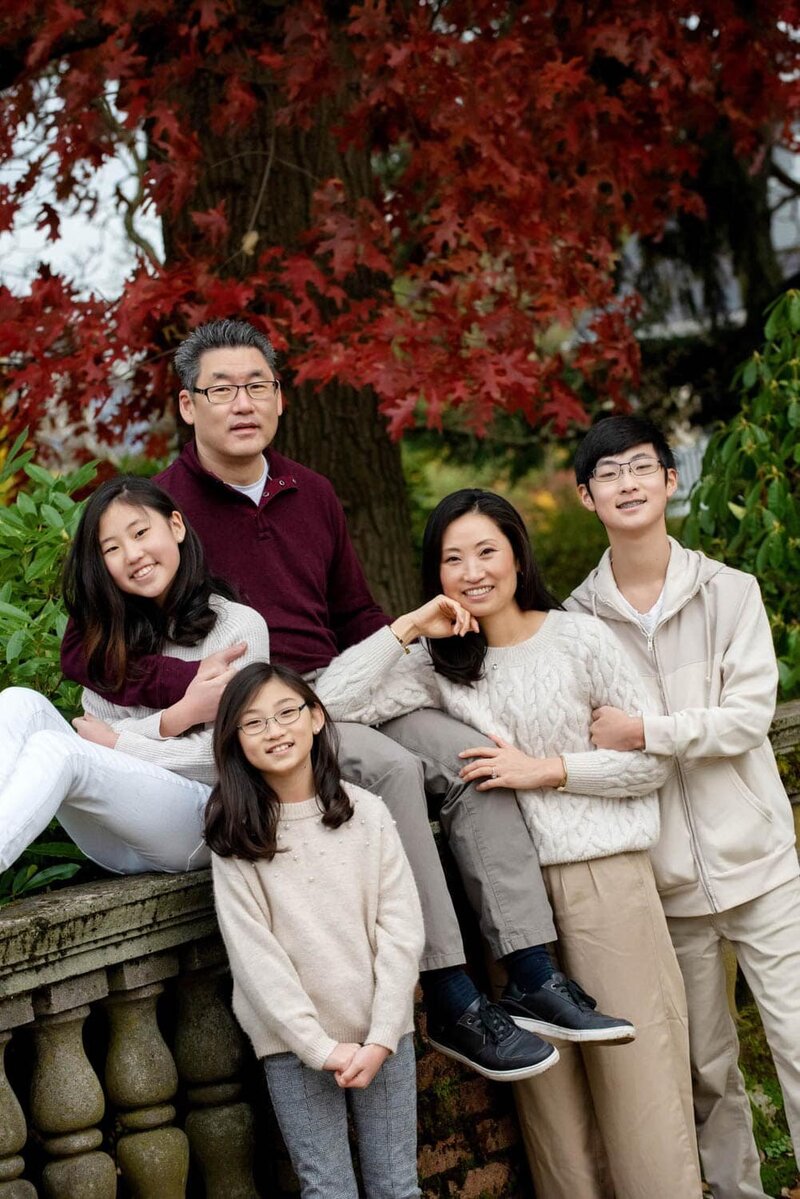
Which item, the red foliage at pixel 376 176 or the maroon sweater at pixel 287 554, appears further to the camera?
the red foliage at pixel 376 176

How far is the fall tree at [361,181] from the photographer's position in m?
4.44

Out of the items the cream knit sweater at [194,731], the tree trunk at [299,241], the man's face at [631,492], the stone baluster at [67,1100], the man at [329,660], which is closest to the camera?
the stone baluster at [67,1100]

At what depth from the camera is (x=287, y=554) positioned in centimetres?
352

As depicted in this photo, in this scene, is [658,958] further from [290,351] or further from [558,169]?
[558,169]

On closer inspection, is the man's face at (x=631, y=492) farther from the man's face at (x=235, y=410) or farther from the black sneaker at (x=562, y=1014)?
the black sneaker at (x=562, y=1014)

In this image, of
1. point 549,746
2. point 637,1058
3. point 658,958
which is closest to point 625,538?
point 549,746

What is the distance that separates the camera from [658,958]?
3.14 meters

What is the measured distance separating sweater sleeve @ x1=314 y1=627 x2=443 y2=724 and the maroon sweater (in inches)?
8.3

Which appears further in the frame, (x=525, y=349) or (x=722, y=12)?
(x=722, y=12)

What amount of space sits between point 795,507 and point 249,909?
2426 millimetres

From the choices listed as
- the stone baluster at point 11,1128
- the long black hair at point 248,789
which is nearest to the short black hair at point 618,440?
the long black hair at point 248,789

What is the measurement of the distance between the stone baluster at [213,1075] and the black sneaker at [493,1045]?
1.39 feet

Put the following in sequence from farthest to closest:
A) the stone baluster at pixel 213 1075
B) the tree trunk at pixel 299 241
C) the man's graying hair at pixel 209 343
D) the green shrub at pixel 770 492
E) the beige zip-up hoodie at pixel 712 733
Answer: the tree trunk at pixel 299 241, the green shrub at pixel 770 492, the man's graying hair at pixel 209 343, the beige zip-up hoodie at pixel 712 733, the stone baluster at pixel 213 1075

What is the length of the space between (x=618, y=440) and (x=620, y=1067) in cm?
141
